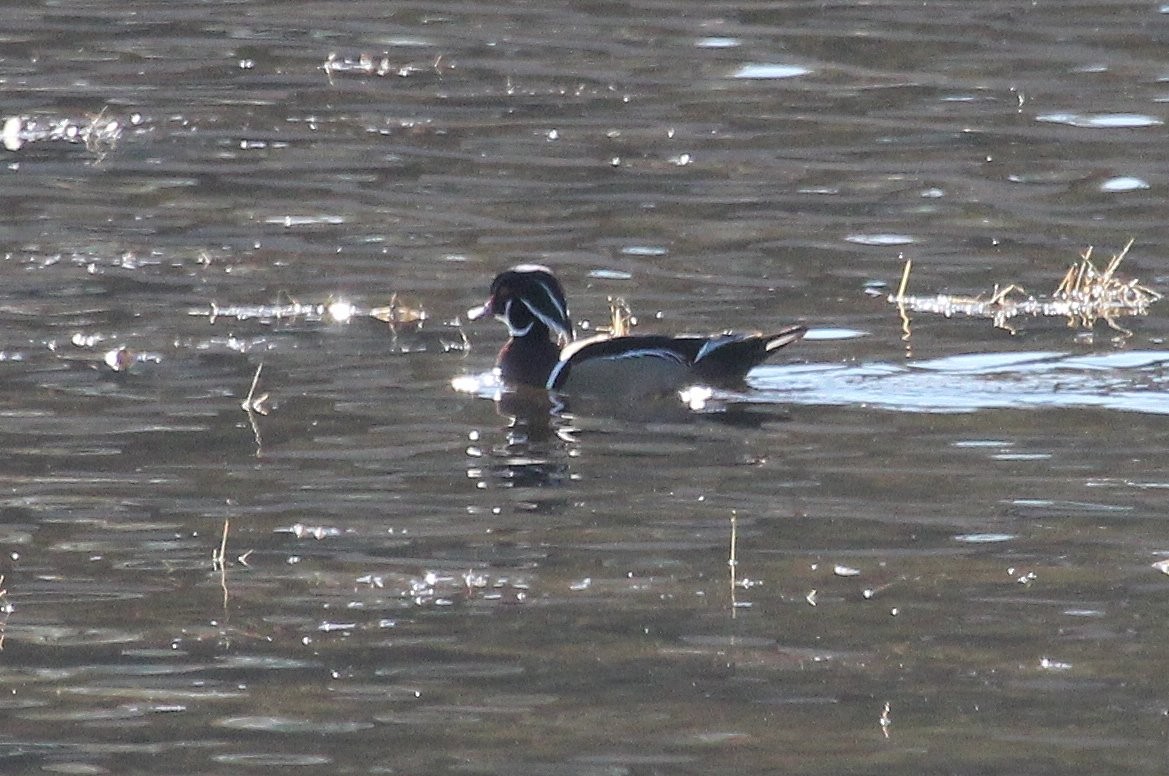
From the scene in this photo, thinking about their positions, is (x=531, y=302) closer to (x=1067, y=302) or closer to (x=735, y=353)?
(x=735, y=353)

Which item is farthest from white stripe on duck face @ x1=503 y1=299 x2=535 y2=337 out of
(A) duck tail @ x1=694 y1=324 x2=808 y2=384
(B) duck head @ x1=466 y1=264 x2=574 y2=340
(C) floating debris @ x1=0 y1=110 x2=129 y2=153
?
(C) floating debris @ x1=0 y1=110 x2=129 y2=153

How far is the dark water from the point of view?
26.1 feet

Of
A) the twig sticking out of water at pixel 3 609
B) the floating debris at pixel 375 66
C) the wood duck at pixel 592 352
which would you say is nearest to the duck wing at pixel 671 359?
the wood duck at pixel 592 352

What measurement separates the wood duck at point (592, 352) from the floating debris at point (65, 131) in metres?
5.40

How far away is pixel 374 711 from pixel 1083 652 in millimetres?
2163

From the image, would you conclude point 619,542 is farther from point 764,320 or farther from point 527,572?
point 764,320

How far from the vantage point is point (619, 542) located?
A: 32.2 ft

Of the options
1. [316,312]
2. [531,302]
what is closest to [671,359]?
[531,302]

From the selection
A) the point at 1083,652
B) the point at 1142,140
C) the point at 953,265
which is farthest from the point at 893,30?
the point at 1083,652

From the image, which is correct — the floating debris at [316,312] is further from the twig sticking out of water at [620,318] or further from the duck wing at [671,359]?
the duck wing at [671,359]

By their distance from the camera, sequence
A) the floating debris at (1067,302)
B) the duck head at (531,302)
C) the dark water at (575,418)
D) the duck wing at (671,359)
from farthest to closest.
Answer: the floating debris at (1067,302) < the duck head at (531,302) < the duck wing at (671,359) < the dark water at (575,418)

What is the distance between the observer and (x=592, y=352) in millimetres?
13172

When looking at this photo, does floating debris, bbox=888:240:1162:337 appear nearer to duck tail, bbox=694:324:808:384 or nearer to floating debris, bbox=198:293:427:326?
duck tail, bbox=694:324:808:384

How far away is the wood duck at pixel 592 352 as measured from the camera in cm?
1284
